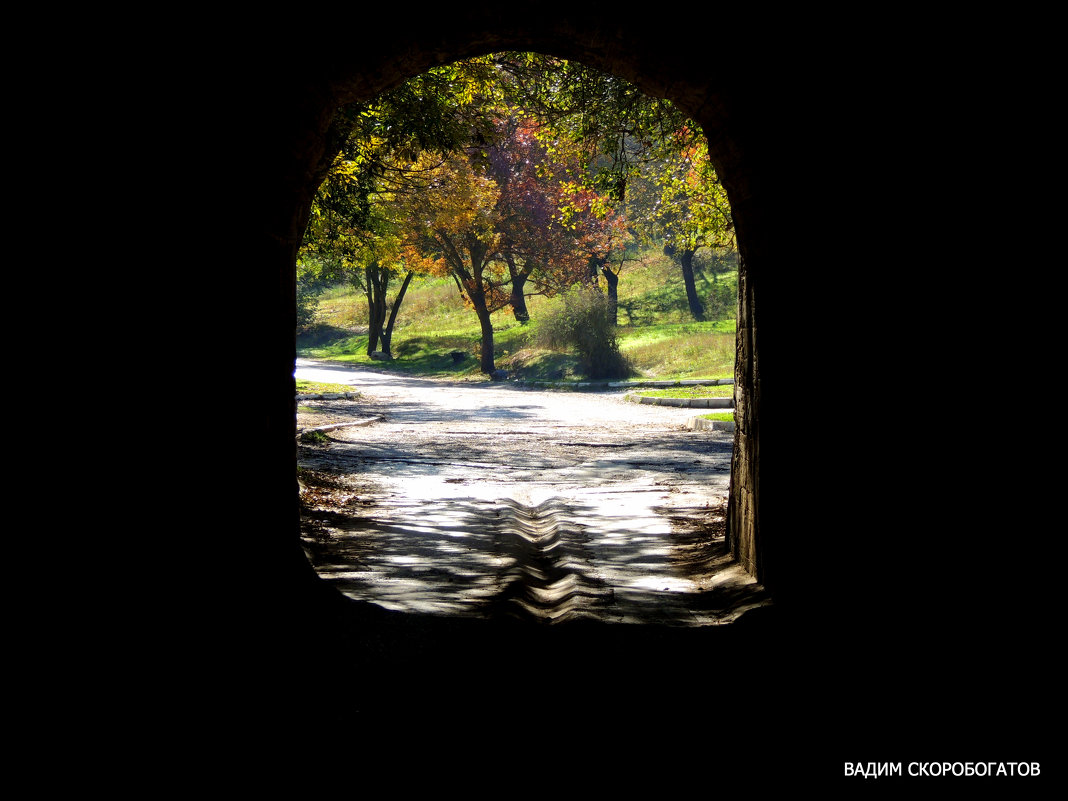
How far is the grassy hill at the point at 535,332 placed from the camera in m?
28.5

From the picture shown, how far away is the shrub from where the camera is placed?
88.7ft

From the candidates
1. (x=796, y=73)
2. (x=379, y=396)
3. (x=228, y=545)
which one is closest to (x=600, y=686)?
(x=228, y=545)

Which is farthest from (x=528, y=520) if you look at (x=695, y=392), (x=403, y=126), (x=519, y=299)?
(x=519, y=299)

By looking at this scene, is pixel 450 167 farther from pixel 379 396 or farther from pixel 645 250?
pixel 645 250

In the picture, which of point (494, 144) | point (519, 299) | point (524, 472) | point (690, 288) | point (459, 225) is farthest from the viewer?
point (690, 288)

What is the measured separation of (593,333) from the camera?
2706cm

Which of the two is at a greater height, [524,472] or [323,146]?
[323,146]

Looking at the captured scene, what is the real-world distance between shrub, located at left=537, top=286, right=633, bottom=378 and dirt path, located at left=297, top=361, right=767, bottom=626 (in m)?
11.5

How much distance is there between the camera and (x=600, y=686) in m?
3.64

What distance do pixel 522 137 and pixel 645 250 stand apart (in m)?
21.5

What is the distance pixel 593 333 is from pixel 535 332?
288 inches

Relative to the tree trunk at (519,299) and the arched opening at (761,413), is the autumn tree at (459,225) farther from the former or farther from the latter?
the arched opening at (761,413)

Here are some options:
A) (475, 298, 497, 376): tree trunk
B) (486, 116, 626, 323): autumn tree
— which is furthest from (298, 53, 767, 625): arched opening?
(486, 116, 626, 323): autumn tree

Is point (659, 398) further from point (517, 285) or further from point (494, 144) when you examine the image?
point (517, 285)
